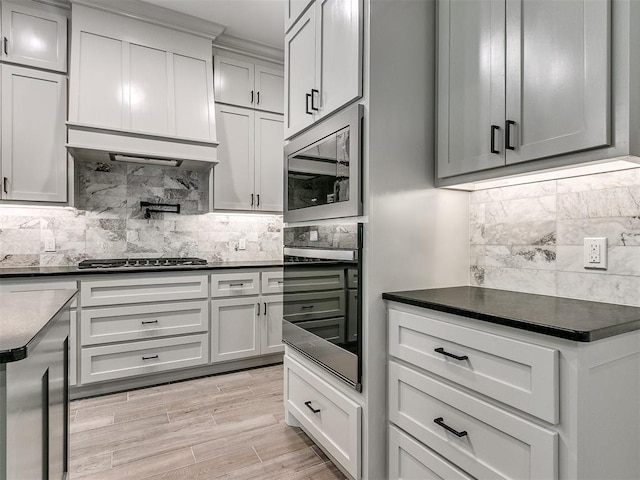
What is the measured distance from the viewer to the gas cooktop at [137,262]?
9.80ft

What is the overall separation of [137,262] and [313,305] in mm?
1913

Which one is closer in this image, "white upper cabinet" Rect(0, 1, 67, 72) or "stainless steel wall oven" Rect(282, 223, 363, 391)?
"stainless steel wall oven" Rect(282, 223, 363, 391)

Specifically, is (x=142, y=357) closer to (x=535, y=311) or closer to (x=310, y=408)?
(x=310, y=408)

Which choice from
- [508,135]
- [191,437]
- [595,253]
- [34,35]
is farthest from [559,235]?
[34,35]

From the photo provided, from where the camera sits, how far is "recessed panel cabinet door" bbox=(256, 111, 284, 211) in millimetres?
3676

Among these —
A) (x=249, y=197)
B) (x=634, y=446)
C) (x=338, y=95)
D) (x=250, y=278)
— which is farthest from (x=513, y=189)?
(x=249, y=197)

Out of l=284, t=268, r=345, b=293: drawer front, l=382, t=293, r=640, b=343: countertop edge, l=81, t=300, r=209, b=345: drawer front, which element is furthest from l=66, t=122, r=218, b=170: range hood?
l=382, t=293, r=640, b=343: countertop edge

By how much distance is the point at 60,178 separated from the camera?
286 cm

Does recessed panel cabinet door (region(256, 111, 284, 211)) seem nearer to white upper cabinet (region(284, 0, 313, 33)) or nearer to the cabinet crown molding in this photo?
the cabinet crown molding

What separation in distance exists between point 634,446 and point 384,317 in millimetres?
907

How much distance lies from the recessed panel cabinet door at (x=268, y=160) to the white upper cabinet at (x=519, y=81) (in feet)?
7.33

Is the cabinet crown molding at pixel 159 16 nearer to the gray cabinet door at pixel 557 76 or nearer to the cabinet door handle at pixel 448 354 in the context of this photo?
the gray cabinet door at pixel 557 76

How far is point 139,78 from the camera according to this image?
10.1ft

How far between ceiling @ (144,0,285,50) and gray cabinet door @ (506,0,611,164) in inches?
85.0
